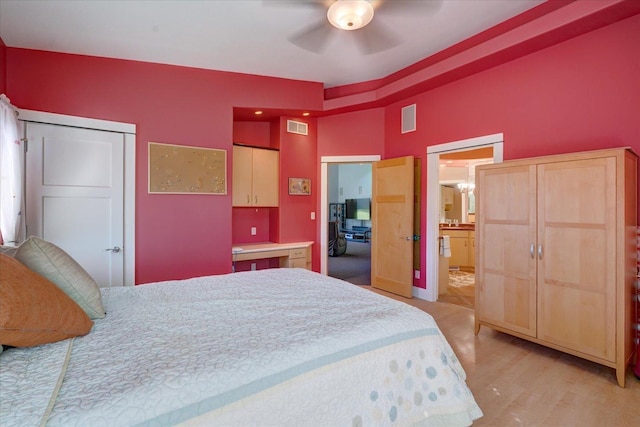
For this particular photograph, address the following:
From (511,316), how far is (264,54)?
3.64 m

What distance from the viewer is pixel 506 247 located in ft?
9.37

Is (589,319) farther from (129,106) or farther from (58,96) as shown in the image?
(58,96)

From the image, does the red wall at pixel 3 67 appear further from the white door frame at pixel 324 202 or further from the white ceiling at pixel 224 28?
the white door frame at pixel 324 202

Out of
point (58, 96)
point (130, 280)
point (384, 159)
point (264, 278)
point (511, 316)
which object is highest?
point (58, 96)

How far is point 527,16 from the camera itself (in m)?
2.74

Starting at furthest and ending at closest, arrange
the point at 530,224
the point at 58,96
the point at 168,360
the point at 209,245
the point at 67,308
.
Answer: the point at 209,245
the point at 58,96
the point at 530,224
the point at 67,308
the point at 168,360

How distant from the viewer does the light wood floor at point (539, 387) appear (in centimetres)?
186

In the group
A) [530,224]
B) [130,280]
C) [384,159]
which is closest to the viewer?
[530,224]

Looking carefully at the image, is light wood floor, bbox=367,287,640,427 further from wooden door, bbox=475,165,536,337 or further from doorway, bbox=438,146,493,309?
doorway, bbox=438,146,493,309

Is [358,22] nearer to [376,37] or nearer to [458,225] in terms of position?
[376,37]

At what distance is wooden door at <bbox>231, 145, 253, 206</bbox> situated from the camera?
4.29 m

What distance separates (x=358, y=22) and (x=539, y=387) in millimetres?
2928

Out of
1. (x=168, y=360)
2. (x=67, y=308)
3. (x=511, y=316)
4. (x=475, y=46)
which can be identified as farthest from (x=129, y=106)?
(x=511, y=316)

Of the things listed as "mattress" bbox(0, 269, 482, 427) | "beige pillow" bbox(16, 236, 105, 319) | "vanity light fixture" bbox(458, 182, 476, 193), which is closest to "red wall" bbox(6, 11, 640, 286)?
"mattress" bbox(0, 269, 482, 427)
